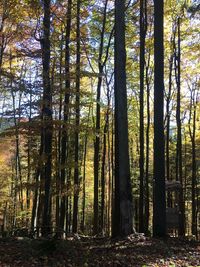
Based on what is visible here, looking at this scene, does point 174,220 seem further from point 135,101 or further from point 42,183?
point 135,101

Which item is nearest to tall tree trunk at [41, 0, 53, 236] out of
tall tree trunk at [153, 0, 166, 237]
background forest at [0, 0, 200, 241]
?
background forest at [0, 0, 200, 241]

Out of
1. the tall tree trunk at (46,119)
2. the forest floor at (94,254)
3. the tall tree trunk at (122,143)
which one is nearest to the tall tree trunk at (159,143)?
the tall tree trunk at (122,143)

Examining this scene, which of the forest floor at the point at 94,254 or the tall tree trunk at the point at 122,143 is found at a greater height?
the tall tree trunk at the point at 122,143

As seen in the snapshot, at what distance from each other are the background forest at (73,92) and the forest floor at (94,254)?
733 mm

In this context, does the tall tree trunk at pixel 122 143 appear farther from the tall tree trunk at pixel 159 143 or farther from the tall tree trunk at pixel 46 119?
the tall tree trunk at pixel 46 119

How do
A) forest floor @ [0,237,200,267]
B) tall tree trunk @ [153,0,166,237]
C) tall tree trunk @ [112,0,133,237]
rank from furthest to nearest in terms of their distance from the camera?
tall tree trunk @ [153,0,166,237]
tall tree trunk @ [112,0,133,237]
forest floor @ [0,237,200,267]

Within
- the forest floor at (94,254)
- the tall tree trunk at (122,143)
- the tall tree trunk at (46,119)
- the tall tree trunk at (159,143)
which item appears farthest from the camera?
the tall tree trunk at (159,143)

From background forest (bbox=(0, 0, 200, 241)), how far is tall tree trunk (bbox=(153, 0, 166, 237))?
1267mm

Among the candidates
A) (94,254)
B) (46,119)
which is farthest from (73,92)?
(94,254)

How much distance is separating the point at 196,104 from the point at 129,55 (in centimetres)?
846

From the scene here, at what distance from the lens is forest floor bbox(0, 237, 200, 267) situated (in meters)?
7.62

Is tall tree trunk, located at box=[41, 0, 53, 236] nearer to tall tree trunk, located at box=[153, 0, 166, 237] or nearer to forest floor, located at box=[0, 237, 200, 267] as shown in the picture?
forest floor, located at box=[0, 237, 200, 267]

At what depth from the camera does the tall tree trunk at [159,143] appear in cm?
1247

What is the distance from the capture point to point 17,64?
26.6m
